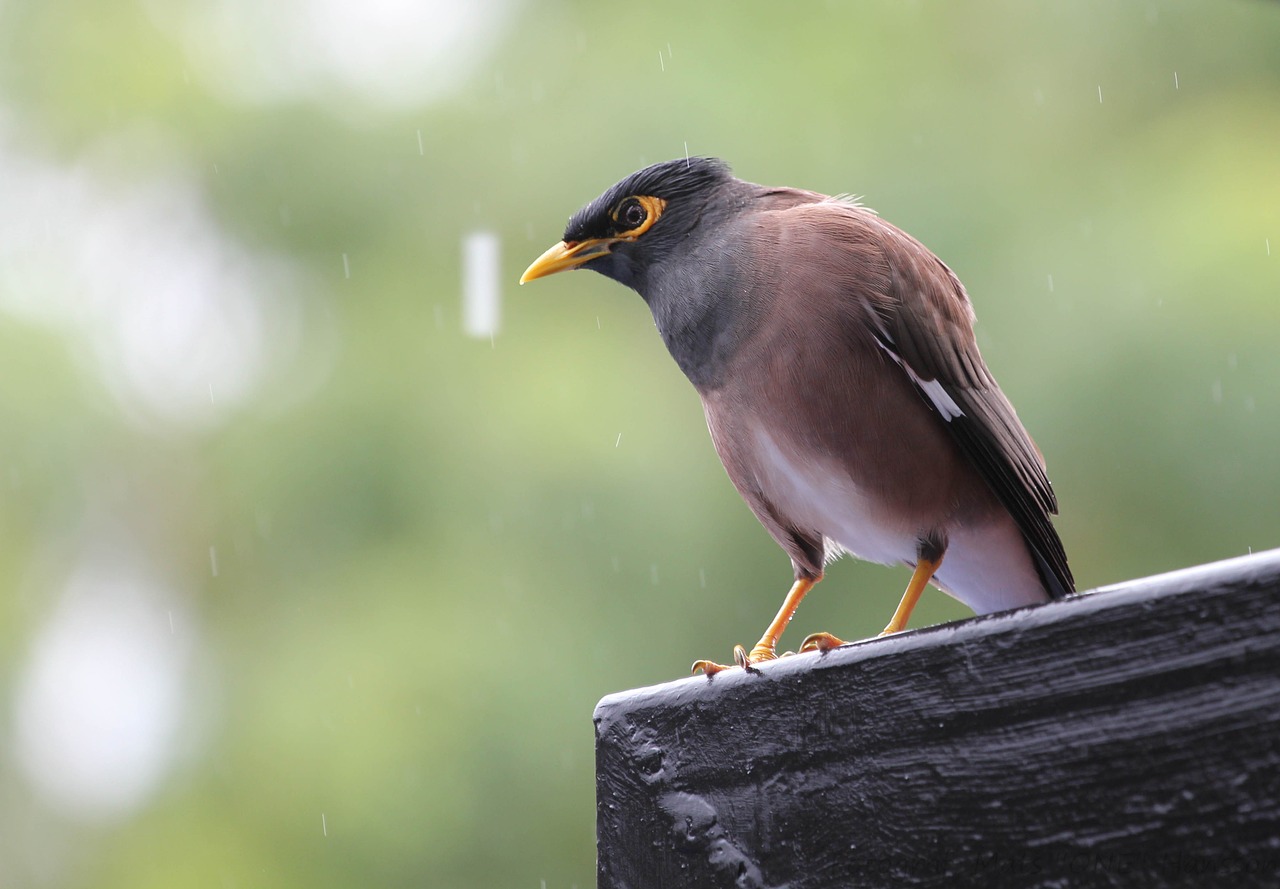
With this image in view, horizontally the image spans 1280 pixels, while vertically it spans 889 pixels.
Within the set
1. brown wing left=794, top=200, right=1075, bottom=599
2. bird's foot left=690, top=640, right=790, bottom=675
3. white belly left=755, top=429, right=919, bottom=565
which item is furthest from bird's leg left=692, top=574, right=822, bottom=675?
brown wing left=794, top=200, right=1075, bottom=599

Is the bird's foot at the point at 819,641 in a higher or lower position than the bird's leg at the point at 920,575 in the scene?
higher

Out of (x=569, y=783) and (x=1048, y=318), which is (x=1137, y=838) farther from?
(x=569, y=783)

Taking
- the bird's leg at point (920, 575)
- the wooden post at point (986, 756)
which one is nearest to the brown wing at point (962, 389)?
the bird's leg at point (920, 575)

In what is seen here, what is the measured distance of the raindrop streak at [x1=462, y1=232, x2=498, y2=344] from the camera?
16.7 feet

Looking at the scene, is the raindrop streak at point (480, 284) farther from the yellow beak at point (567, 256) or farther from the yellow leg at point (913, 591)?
the yellow leg at point (913, 591)

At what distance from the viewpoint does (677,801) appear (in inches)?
46.8

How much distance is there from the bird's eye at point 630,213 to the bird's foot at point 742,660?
80 cm

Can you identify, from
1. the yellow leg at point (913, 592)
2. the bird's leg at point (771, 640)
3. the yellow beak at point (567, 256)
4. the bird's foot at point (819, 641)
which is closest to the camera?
the bird's foot at point (819, 641)

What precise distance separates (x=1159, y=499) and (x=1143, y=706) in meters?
3.38

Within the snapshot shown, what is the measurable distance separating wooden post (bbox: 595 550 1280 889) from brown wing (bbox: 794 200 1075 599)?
0.82 m

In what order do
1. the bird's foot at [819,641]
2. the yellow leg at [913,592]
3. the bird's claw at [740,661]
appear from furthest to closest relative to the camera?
1. the yellow leg at [913,592]
2. the bird's foot at [819,641]
3. the bird's claw at [740,661]

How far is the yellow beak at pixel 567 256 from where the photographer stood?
6.89 ft

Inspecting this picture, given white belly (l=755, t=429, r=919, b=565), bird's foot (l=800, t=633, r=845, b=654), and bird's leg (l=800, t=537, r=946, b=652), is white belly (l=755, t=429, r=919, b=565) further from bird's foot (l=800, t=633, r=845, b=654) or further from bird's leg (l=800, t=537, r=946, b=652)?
bird's foot (l=800, t=633, r=845, b=654)

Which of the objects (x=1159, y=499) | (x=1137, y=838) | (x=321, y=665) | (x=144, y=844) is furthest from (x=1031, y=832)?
(x=144, y=844)
